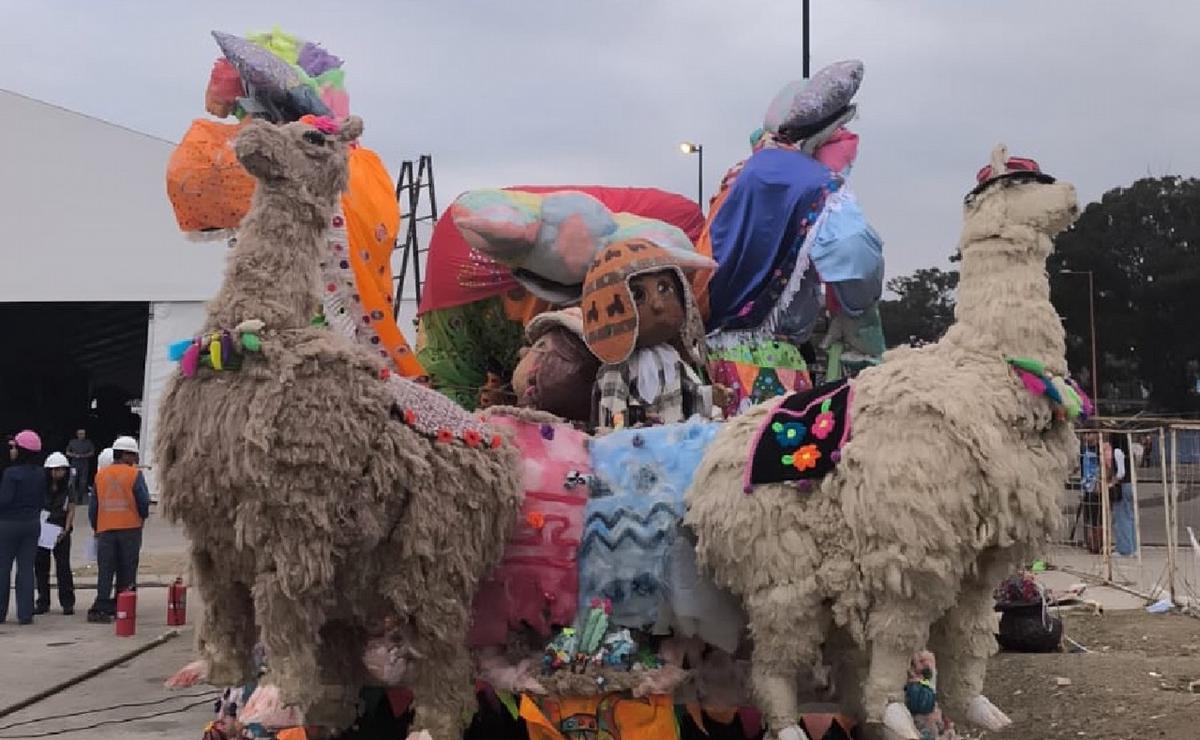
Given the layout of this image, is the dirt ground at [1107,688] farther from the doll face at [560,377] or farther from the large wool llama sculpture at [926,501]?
the doll face at [560,377]

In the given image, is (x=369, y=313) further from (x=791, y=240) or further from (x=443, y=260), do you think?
(x=791, y=240)

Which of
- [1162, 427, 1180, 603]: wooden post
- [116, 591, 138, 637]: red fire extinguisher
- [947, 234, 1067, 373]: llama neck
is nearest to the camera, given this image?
[947, 234, 1067, 373]: llama neck

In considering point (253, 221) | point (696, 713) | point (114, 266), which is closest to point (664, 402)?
point (696, 713)

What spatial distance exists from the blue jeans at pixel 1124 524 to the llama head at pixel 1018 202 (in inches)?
355

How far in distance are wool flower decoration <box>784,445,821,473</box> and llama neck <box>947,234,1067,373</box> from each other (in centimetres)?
58

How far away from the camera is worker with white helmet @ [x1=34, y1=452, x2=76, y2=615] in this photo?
374 inches

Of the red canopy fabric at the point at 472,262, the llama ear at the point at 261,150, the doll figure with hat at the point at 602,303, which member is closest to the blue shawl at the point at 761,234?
the doll figure with hat at the point at 602,303

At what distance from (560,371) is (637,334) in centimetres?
51

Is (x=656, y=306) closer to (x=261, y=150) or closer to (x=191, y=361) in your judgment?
(x=261, y=150)

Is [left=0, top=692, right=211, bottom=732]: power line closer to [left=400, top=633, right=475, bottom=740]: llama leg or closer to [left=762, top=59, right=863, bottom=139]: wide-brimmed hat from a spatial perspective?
[left=400, top=633, right=475, bottom=740]: llama leg

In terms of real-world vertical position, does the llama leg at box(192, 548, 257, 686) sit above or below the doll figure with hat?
below

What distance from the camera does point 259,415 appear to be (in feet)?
10.3

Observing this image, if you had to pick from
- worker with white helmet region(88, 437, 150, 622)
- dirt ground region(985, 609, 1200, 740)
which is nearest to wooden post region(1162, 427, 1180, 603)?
dirt ground region(985, 609, 1200, 740)

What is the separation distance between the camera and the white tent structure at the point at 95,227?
18.0m
